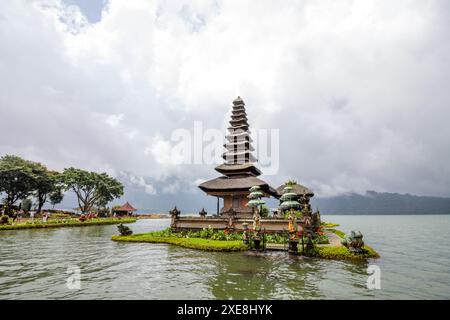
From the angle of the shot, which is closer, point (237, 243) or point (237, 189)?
point (237, 243)

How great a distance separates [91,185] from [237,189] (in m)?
43.9

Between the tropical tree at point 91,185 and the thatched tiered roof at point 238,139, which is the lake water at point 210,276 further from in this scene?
the tropical tree at point 91,185

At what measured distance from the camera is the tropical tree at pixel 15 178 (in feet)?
162

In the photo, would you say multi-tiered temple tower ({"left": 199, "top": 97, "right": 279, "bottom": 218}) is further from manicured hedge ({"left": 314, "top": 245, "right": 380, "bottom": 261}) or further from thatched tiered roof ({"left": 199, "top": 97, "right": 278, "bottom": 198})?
manicured hedge ({"left": 314, "top": 245, "right": 380, "bottom": 261})

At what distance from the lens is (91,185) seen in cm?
5956

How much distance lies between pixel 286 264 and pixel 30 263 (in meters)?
15.6

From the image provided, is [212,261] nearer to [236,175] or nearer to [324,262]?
[324,262]

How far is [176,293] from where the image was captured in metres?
10.3

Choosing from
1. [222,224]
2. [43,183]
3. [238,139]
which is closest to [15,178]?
[43,183]

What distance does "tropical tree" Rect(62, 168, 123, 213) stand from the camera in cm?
5594

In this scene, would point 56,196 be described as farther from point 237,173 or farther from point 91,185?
point 237,173

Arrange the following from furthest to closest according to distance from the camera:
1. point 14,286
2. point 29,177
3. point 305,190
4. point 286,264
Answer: point 29,177 < point 305,190 < point 286,264 < point 14,286

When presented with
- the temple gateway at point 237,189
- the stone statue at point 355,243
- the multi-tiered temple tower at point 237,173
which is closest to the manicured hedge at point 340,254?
the stone statue at point 355,243
